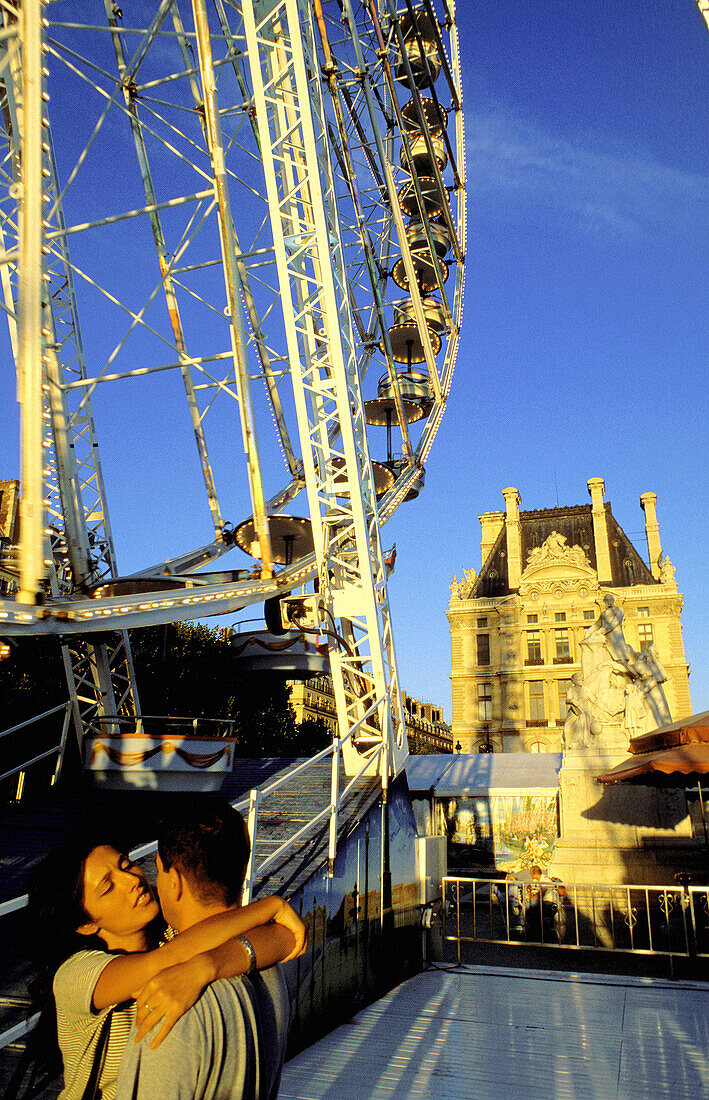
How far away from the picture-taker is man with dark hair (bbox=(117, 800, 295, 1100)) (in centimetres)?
176

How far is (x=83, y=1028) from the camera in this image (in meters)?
2.01

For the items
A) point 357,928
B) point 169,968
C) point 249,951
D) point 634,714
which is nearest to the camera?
point 169,968

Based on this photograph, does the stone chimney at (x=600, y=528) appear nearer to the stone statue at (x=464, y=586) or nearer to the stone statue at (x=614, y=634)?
the stone statue at (x=464, y=586)

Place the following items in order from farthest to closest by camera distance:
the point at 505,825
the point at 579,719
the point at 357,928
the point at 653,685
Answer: the point at 505,825 < the point at 579,719 < the point at 653,685 < the point at 357,928

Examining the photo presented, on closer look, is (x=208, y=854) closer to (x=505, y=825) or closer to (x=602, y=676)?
(x=602, y=676)

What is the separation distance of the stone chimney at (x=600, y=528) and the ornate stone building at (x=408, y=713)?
1608 cm

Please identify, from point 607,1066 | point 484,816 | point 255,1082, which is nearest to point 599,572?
point 484,816

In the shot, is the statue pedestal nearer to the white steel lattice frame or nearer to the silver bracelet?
the white steel lattice frame

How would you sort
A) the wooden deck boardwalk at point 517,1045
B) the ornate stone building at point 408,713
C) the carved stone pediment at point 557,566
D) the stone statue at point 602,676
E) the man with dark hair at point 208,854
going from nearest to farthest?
1. the man with dark hair at point 208,854
2. the wooden deck boardwalk at point 517,1045
3. the stone statue at point 602,676
4. the carved stone pediment at point 557,566
5. the ornate stone building at point 408,713

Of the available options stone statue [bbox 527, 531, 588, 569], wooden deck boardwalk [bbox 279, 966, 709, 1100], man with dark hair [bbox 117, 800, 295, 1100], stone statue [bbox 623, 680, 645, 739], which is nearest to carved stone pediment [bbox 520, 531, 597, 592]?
stone statue [bbox 527, 531, 588, 569]

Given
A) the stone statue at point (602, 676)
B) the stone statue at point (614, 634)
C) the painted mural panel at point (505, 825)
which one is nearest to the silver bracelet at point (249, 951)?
the stone statue at point (602, 676)

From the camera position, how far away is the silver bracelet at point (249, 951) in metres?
1.91

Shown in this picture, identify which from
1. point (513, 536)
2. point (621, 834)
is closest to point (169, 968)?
point (621, 834)

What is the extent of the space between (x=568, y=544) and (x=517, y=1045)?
51.0 meters
